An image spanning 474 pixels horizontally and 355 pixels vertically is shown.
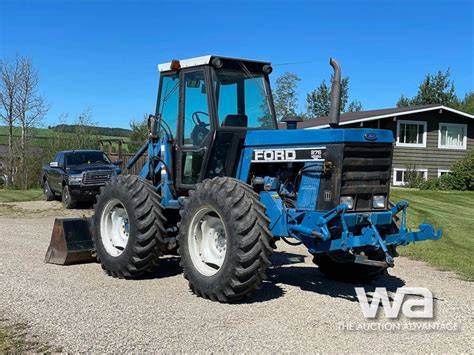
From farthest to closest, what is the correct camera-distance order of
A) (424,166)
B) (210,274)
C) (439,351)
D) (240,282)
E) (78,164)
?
(424,166)
(78,164)
(210,274)
(240,282)
(439,351)

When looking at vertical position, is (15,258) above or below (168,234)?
below

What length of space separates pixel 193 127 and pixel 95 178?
10.3 metres

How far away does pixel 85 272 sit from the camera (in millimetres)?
8422

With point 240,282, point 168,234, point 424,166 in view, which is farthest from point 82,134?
point 240,282

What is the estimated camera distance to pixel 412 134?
96.8 ft

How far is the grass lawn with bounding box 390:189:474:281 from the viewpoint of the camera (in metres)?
10.2

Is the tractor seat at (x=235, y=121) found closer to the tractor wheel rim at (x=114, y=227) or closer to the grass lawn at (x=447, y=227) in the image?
the tractor wheel rim at (x=114, y=227)

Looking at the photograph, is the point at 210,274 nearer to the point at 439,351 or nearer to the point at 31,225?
the point at 439,351

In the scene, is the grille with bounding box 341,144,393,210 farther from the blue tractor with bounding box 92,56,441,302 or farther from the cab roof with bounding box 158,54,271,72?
the cab roof with bounding box 158,54,271,72

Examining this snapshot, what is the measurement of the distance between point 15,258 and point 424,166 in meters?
24.0

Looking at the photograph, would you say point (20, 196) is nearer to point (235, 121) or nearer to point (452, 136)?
point (235, 121)

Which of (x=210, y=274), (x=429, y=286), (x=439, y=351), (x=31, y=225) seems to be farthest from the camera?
(x=31, y=225)

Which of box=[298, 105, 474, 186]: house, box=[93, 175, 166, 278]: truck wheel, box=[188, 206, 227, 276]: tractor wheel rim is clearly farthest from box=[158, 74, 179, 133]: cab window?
box=[298, 105, 474, 186]: house

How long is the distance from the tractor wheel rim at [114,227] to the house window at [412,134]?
2271 cm
